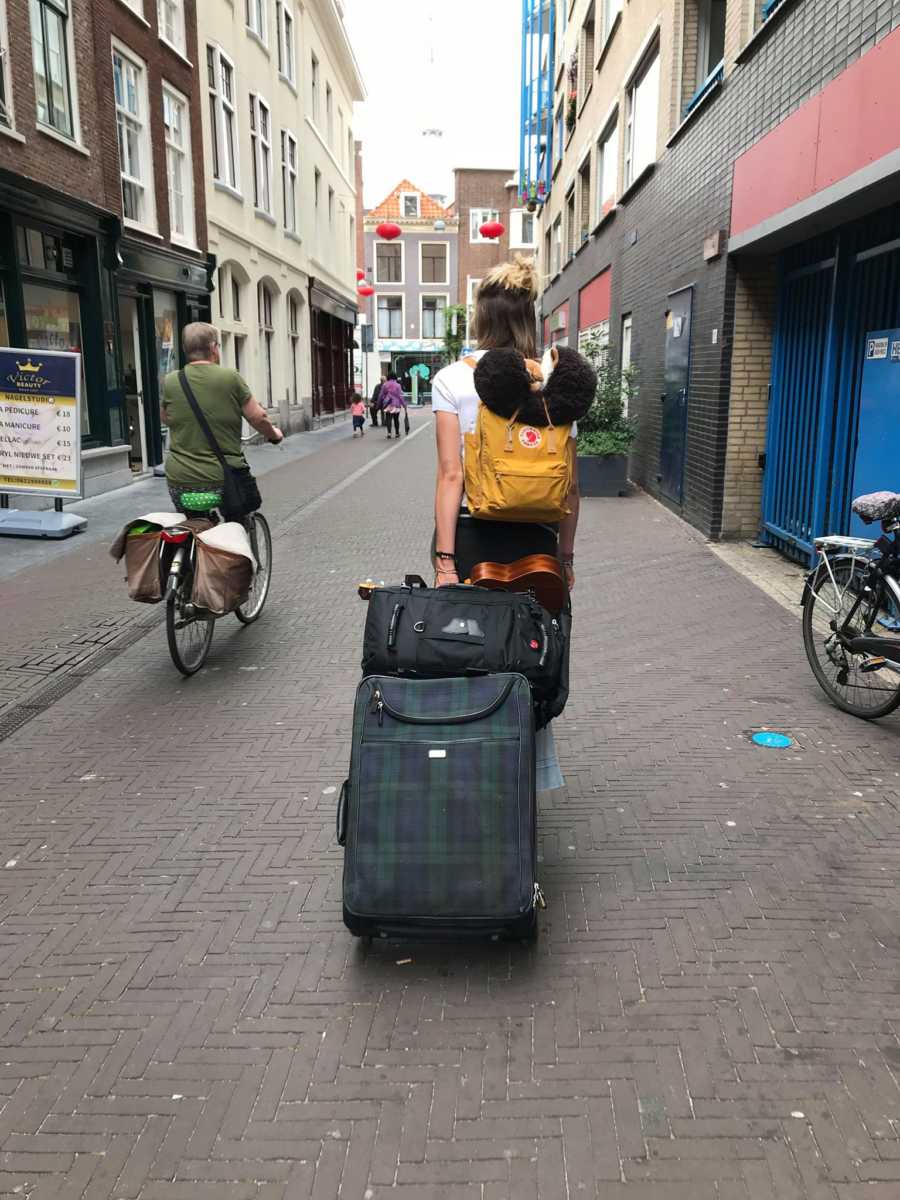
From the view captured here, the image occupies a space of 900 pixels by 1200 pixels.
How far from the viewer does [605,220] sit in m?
17.4

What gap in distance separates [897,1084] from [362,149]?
60643mm

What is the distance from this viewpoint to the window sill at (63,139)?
12152mm

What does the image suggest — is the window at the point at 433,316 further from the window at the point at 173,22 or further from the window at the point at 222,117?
the window at the point at 173,22

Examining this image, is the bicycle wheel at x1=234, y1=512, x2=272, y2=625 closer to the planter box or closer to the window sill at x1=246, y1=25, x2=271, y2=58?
the planter box

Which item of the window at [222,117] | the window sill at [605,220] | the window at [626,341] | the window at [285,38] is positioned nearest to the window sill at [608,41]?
the window sill at [605,220]

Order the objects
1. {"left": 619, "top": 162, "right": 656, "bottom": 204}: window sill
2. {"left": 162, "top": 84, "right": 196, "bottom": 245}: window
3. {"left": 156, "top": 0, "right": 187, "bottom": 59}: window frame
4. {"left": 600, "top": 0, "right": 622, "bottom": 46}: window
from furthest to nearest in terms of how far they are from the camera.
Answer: {"left": 162, "top": 84, "right": 196, "bottom": 245}: window < {"left": 156, "top": 0, "right": 187, "bottom": 59}: window frame < {"left": 600, "top": 0, "right": 622, "bottom": 46}: window < {"left": 619, "top": 162, "right": 656, "bottom": 204}: window sill

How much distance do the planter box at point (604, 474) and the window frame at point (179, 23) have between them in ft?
33.8

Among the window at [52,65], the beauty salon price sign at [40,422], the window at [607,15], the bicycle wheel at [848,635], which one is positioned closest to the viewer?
the bicycle wheel at [848,635]

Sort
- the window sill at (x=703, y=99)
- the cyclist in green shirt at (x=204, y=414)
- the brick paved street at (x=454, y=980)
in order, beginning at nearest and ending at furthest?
the brick paved street at (x=454, y=980) < the cyclist in green shirt at (x=204, y=414) < the window sill at (x=703, y=99)

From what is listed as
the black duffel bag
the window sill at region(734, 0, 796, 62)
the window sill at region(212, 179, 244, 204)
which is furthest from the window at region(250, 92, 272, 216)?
the black duffel bag

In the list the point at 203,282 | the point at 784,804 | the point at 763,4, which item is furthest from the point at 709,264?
the point at 203,282

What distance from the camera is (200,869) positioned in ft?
11.2

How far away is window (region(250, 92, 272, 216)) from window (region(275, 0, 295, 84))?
2.22 m

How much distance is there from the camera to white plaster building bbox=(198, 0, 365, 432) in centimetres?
2034
